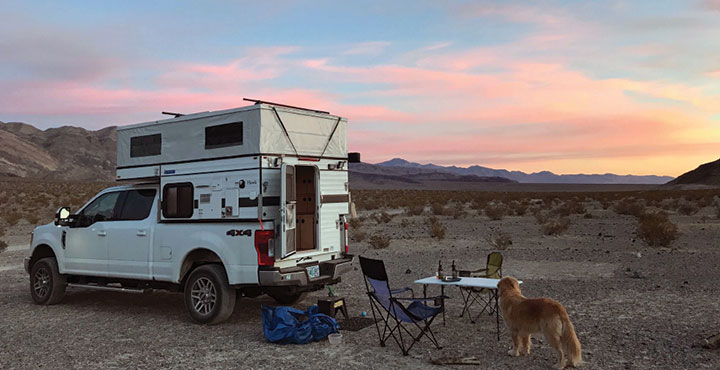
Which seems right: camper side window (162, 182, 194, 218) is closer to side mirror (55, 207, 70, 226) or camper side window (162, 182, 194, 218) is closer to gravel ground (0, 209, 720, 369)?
gravel ground (0, 209, 720, 369)

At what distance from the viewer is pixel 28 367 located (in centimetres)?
627

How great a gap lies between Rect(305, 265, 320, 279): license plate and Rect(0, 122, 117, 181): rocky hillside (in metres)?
133

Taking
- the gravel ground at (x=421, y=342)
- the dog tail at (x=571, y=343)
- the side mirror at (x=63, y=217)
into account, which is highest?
the side mirror at (x=63, y=217)

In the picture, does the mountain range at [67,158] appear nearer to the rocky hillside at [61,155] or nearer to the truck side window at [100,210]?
the rocky hillside at [61,155]

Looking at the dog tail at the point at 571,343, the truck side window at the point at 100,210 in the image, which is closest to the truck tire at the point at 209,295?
the truck side window at the point at 100,210

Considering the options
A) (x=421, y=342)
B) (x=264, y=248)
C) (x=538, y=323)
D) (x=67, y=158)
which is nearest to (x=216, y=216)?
(x=264, y=248)

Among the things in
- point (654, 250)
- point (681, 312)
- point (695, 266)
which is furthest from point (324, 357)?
Answer: point (654, 250)

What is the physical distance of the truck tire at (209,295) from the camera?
776 cm

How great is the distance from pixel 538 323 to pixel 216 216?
14.5 feet

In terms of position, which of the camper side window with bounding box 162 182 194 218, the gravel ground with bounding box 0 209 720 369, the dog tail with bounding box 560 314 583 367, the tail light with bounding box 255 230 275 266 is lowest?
the gravel ground with bounding box 0 209 720 369

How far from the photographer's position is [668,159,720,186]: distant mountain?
124 meters

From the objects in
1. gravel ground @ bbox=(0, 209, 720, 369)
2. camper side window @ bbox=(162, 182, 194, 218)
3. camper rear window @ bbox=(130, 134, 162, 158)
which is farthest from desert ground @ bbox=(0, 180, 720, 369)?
camper rear window @ bbox=(130, 134, 162, 158)

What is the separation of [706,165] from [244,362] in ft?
527

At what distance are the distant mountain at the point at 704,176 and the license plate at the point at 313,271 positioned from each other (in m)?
132
